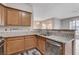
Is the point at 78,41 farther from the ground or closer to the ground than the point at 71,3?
closer to the ground

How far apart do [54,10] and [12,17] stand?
→ 563 millimetres

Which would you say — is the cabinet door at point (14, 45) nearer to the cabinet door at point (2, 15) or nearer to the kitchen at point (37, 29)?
the kitchen at point (37, 29)

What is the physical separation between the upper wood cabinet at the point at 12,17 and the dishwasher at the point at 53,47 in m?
0.50

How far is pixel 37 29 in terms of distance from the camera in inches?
59.6

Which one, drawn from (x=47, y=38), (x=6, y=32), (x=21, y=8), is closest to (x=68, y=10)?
(x=47, y=38)

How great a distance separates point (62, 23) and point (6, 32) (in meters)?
0.74

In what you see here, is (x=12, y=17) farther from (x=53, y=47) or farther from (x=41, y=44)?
(x=53, y=47)

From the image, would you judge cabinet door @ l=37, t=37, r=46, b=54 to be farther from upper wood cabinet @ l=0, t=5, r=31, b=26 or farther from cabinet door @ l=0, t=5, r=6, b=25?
cabinet door @ l=0, t=5, r=6, b=25

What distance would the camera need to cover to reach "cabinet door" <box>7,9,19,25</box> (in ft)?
4.74

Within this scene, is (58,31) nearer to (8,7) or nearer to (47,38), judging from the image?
(47,38)

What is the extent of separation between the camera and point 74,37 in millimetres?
1455

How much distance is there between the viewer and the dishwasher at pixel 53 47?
4.78 feet
